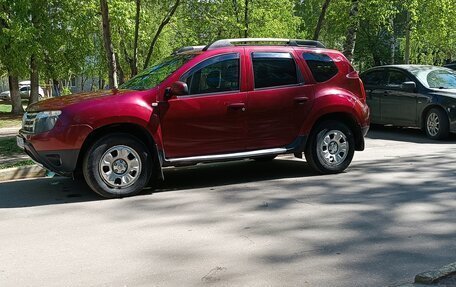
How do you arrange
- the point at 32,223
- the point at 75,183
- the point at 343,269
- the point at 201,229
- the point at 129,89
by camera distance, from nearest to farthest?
1. the point at 343,269
2. the point at 201,229
3. the point at 32,223
4. the point at 129,89
5. the point at 75,183

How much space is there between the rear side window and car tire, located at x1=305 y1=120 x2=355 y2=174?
2.19 feet

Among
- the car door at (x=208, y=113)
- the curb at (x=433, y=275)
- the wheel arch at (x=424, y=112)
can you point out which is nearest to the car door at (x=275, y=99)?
the car door at (x=208, y=113)

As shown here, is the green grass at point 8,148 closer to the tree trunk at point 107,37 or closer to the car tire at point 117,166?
the tree trunk at point 107,37

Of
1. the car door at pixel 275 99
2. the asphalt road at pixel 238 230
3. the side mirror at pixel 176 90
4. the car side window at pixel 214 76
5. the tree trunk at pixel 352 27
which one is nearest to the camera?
the asphalt road at pixel 238 230

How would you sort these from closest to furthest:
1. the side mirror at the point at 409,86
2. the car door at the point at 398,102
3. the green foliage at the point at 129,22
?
the side mirror at the point at 409,86 < the car door at the point at 398,102 < the green foliage at the point at 129,22

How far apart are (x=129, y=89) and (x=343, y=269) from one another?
411cm

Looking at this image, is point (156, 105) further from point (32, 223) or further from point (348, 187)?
point (348, 187)

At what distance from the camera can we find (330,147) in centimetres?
779

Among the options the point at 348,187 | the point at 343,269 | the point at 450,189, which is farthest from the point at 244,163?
the point at 343,269

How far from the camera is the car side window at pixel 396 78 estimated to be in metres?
12.5

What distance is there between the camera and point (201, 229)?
208 inches

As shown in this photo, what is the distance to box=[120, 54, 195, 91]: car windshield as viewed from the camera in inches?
273

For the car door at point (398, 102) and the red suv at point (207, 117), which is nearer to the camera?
the red suv at point (207, 117)

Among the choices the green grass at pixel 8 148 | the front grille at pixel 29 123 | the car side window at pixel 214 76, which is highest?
the car side window at pixel 214 76
